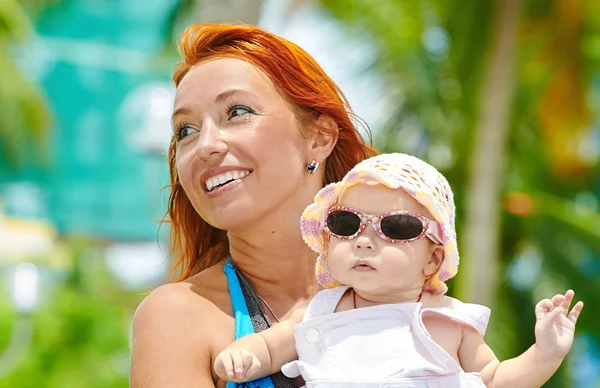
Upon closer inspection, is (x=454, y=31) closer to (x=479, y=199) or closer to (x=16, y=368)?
(x=479, y=199)

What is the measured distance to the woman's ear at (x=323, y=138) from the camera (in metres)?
3.27

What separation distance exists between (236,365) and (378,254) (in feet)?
1.47

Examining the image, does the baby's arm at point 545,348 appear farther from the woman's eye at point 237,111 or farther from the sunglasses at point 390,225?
the woman's eye at point 237,111

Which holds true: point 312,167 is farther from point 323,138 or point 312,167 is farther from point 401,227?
point 401,227

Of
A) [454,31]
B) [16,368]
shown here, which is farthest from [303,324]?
[454,31]

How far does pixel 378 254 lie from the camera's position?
8.27 ft

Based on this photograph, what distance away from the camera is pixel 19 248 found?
16250 millimetres

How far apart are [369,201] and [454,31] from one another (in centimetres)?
1285

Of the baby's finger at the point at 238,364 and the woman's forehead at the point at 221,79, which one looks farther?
the woman's forehead at the point at 221,79

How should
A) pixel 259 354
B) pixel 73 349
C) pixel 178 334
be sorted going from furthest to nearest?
pixel 73 349 < pixel 178 334 < pixel 259 354

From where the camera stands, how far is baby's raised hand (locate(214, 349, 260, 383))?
252cm

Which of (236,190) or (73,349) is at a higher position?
(236,190)

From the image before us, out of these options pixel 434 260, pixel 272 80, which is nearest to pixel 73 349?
pixel 272 80

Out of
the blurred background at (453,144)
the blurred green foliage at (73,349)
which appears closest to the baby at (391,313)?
the blurred background at (453,144)
